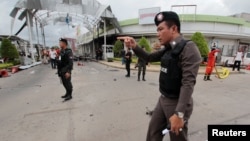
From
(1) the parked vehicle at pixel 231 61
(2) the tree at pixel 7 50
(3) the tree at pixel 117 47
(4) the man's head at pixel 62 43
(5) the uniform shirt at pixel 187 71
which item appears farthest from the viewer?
(3) the tree at pixel 117 47

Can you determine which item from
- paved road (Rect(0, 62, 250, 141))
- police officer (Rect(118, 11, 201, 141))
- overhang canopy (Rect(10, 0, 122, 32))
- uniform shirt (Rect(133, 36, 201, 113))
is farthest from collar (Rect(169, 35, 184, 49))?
overhang canopy (Rect(10, 0, 122, 32))

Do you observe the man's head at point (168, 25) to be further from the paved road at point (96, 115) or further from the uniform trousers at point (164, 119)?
the paved road at point (96, 115)

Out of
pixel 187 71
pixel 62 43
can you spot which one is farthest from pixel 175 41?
pixel 62 43

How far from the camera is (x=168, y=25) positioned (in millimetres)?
1919

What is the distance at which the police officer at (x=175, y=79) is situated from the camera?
1730 millimetres

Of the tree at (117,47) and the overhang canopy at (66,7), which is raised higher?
the overhang canopy at (66,7)

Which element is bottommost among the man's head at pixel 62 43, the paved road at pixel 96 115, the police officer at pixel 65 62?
the paved road at pixel 96 115

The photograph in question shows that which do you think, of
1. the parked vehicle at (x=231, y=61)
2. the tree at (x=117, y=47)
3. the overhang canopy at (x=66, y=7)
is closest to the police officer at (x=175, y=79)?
the overhang canopy at (x=66, y=7)

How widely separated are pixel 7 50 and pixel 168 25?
69.5 ft

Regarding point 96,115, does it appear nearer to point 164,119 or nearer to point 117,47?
point 164,119

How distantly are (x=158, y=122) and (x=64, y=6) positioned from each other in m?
20.1

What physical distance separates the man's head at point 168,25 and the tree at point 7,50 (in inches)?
819

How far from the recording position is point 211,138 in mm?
2215

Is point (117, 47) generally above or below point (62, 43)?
above
